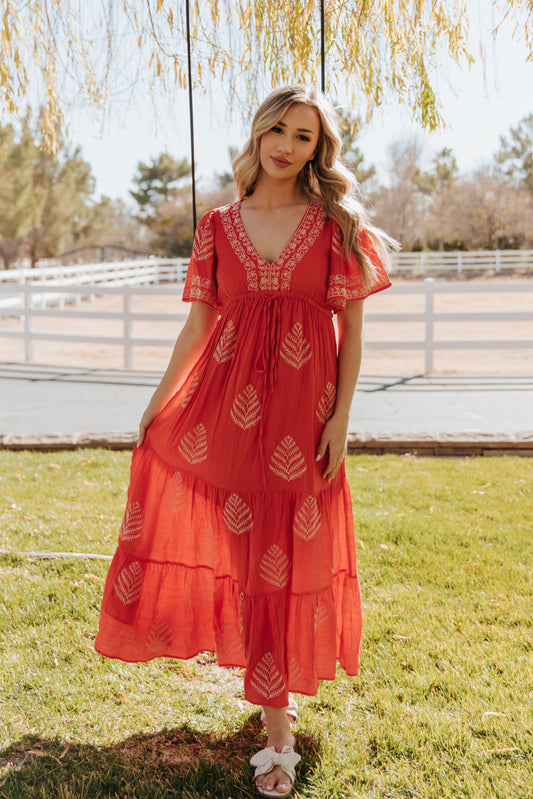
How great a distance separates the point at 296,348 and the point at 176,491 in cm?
51

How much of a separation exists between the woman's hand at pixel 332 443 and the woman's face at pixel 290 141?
0.67m

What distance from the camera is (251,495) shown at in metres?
1.96

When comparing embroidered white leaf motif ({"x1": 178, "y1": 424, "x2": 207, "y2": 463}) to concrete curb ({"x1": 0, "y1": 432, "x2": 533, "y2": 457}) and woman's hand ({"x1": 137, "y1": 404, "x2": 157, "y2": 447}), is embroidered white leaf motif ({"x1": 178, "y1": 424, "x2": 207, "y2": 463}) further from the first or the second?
concrete curb ({"x1": 0, "y1": 432, "x2": 533, "y2": 457})

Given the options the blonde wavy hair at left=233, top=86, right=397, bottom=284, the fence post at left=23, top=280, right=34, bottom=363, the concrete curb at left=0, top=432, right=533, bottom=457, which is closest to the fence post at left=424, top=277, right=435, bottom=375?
the concrete curb at left=0, top=432, right=533, bottom=457

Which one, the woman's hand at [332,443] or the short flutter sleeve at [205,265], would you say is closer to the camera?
the woman's hand at [332,443]

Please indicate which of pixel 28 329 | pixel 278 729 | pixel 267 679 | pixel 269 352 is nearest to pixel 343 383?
pixel 269 352

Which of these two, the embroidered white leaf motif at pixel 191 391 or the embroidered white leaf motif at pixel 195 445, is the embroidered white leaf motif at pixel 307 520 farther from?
the embroidered white leaf motif at pixel 191 391

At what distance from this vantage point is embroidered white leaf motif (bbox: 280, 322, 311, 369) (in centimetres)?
197

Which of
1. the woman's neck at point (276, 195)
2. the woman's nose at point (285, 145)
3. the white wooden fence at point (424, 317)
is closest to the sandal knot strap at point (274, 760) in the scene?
the woman's neck at point (276, 195)

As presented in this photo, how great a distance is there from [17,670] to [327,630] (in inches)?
42.6

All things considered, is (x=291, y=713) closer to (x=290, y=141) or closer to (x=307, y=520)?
(x=307, y=520)

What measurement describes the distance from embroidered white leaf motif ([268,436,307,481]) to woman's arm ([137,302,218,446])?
399 mm

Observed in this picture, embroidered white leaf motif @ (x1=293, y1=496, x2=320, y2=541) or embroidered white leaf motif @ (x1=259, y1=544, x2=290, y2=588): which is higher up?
embroidered white leaf motif @ (x1=293, y1=496, x2=320, y2=541)

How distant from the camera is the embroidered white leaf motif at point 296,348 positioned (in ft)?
6.48
